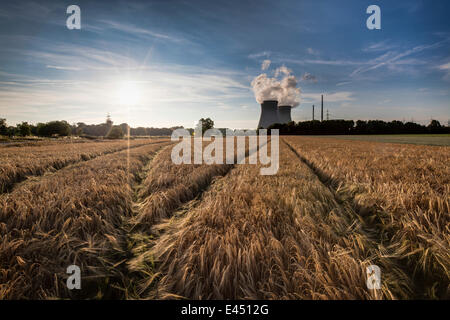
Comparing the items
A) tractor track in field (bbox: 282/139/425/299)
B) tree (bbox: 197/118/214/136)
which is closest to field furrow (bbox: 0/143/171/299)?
tractor track in field (bbox: 282/139/425/299)

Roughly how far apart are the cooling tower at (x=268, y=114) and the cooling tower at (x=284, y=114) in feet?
29.4

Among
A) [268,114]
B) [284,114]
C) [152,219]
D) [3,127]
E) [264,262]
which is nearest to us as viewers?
[264,262]

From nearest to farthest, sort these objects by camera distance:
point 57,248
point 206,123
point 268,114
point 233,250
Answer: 1. point 233,250
2. point 57,248
3. point 268,114
4. point 206,123

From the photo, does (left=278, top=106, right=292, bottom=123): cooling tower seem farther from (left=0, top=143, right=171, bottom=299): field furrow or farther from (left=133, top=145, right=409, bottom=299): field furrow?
(left=0, top=143, right=171, bottom=299): field furrow

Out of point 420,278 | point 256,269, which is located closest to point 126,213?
point 256,269

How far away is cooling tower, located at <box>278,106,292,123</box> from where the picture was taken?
89.2m

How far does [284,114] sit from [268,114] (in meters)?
14.5

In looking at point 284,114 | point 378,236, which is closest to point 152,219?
point 378,236

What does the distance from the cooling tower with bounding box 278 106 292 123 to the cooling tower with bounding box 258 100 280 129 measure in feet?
29.4

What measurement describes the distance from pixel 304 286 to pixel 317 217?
1.22 m

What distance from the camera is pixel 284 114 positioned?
299ft

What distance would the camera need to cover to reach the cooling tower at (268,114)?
80.4 meters

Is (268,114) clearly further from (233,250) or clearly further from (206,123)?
(233,250)
